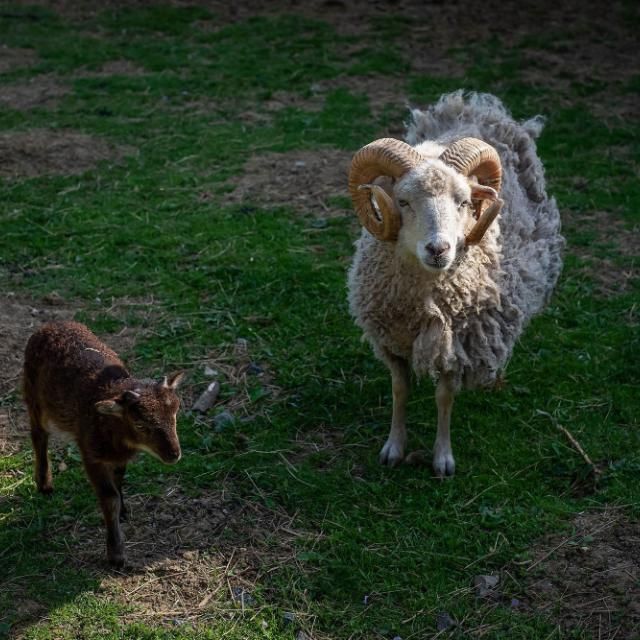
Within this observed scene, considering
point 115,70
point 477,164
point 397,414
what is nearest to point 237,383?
point 397,414

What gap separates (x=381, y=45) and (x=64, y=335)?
30.0 ft

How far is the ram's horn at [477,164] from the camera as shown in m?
5.11

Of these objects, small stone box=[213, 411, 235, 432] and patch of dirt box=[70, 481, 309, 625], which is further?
small stone box=[213, 411, 235, 432]

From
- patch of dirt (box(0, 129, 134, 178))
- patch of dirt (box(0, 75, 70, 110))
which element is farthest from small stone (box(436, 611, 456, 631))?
patch of dirt (box(0, 75, 70, 110))

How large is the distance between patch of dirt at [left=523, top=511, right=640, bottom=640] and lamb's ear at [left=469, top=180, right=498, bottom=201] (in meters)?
1.83

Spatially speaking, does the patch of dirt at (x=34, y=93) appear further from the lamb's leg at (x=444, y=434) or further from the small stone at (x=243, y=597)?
the small stone at (x=243, y=597)

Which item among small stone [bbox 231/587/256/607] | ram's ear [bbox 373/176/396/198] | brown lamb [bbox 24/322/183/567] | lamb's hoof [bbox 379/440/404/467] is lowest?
small stone [bbox 231/587/256/607]

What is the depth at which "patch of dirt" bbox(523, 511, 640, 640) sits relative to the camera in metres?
4.23

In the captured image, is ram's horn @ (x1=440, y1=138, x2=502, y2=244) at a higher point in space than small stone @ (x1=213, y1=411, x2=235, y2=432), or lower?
higher

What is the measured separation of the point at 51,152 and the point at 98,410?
19.1ft

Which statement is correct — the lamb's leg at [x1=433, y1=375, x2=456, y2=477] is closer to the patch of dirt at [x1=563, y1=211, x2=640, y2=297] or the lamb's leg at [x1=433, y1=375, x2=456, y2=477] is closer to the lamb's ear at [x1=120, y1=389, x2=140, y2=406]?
the lamb's ear at [x1=120, y1=389, x2=140, y2=406]

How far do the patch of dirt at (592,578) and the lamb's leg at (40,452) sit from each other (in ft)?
8.48

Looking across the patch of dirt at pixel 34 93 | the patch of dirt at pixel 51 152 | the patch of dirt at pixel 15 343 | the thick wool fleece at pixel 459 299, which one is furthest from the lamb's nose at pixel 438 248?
the patch of dirt at pixel 34 93

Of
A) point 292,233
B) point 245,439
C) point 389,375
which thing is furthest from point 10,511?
point 292,233
